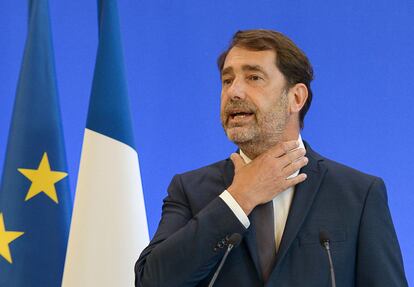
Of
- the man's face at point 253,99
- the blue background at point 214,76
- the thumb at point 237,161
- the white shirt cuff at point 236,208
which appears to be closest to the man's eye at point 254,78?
the man's face at point 253,99

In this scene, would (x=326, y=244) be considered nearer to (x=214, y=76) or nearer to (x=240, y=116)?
(x=240, y=116)

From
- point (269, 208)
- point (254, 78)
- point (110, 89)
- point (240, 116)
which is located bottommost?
point (269, 208)

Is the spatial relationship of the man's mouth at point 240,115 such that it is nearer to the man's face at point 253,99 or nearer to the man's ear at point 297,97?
the man's face at point 253,99

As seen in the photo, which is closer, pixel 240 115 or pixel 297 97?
pixel 240 115

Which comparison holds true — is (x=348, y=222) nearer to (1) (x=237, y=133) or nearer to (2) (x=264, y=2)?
(1) (x=237, y=133)

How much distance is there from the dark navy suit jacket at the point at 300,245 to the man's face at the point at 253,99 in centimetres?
18

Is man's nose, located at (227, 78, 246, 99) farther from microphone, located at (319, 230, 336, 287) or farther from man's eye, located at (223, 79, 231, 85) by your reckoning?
microphone, located at (319, 230, 336, 287)

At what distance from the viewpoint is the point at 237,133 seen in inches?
70.0

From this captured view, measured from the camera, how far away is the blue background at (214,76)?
11.1ft

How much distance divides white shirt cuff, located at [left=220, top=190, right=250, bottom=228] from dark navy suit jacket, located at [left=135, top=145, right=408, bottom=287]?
1 centimetres

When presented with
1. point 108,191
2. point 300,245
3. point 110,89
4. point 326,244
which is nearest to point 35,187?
point 108,191

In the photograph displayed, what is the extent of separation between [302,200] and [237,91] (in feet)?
1.10

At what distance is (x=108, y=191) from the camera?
8.81 feet

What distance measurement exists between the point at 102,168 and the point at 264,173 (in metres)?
1.16
